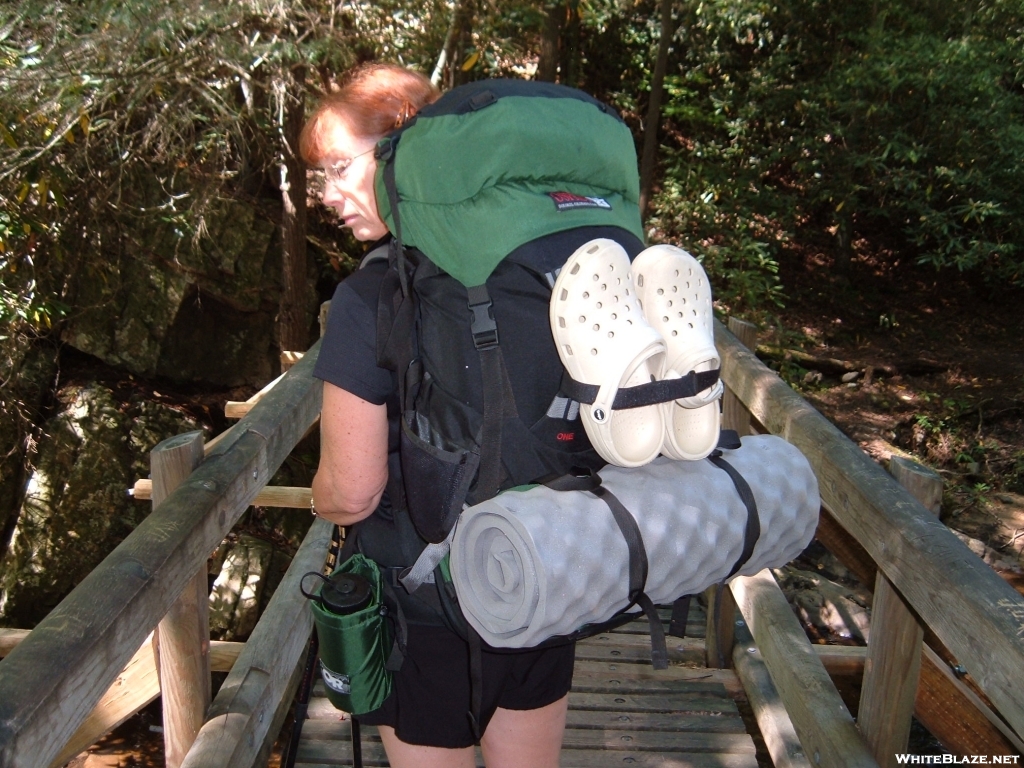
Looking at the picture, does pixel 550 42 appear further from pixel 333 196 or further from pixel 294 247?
pixel 333 196

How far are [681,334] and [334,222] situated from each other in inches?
345

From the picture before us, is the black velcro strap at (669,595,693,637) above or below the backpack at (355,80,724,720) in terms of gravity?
below

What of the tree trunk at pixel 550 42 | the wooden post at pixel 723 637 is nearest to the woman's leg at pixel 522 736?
the wooden post at pixel 723 637

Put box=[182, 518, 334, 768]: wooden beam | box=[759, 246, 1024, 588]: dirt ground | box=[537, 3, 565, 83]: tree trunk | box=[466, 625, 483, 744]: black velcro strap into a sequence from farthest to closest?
1. box=[759, 246, 1024, 588]: dirt ground
2. box=[537, 3, 565, 83]: tree trunk
3. box=[182, 518, 334, 768]: wooden beam
4. box=[466, 625, 483, 744]: black velcro strap

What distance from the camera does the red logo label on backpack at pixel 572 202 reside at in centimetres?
144

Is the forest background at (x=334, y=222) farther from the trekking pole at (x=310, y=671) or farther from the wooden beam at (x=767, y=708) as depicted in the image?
the wooden beam at (x=767, y=708)

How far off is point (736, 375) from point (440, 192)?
2114 millimetres

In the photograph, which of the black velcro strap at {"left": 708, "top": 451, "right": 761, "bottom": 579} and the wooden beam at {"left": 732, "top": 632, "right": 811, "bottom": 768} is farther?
the wooden beam at {"left": 732, "top": 632, "right": 811, "bottom": 768}

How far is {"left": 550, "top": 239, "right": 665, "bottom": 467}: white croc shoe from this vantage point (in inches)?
51.8

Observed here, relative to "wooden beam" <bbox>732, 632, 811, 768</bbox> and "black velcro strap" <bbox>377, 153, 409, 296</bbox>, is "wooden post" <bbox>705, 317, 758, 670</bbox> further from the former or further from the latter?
"black velcro strap" <bbox>377, 153, 409, 296</bbox>

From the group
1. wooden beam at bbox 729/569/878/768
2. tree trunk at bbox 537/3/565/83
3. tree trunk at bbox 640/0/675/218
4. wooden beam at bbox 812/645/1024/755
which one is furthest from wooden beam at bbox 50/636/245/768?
tree trunk at bbox 640/0/675/218

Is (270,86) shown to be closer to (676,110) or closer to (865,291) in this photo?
(676,110)

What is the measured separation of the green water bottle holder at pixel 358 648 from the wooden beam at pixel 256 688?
1.81 feet

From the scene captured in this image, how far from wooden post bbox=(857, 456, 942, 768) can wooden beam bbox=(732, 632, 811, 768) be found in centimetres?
50
